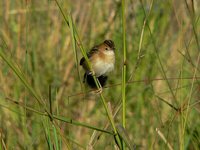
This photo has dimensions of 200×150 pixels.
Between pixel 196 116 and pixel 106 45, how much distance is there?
3.10 ft

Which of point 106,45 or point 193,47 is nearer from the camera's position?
point 106,45

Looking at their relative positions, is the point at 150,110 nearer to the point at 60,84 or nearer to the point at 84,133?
the point at 84,133

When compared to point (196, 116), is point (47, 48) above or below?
above

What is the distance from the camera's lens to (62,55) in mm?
5754

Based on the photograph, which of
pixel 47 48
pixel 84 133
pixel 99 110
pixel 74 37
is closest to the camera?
pixel 74 37

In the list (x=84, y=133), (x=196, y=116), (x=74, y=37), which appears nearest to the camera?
(x=74, y=37)

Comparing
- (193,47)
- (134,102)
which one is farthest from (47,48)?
(193,47)

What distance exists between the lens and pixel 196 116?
4.22 meters

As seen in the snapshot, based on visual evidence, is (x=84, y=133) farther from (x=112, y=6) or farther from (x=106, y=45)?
(x=112, y=6)

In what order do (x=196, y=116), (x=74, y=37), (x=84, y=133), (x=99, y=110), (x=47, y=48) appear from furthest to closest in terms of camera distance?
1. (x=47, y=48)
2. (x=99, y=110)
3. (x=84, y=133)
4. (x=196, y=116)
5. (x=74, y=37)

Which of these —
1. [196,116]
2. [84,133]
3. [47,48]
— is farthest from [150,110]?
[47,48]

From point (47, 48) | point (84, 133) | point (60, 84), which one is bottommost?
point (84, 133)

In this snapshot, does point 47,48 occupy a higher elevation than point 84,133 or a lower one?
higher

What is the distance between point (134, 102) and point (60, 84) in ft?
2.66
